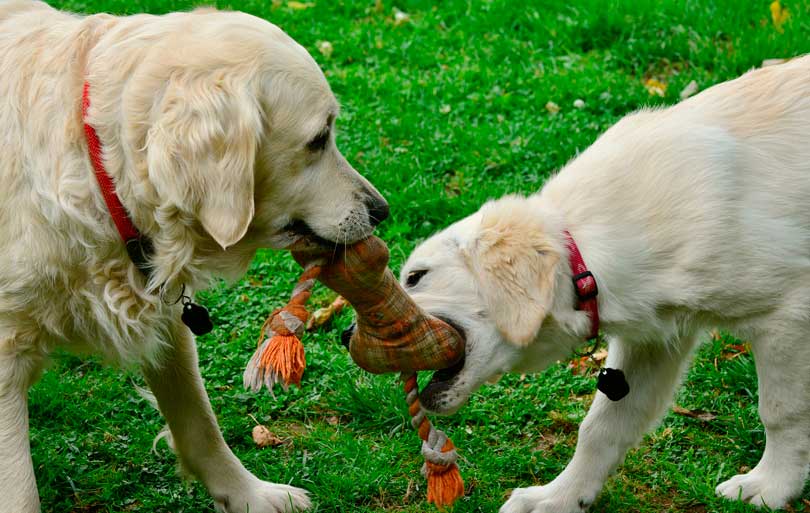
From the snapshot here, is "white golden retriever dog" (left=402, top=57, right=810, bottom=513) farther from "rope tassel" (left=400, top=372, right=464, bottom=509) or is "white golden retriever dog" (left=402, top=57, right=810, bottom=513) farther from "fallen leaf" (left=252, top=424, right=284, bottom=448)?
"fallen leaf" (left=252, top=424, right=284, bottom=448)

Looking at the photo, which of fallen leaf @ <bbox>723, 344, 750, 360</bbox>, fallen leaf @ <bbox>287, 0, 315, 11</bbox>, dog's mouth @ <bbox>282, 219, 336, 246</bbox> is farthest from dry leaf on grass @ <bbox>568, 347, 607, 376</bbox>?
fallen leaf @ <bbox>287, 0, 315, 11</bbox>

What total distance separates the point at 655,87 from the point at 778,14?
103 centimetres

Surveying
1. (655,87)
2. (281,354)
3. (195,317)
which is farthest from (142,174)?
(655,87)

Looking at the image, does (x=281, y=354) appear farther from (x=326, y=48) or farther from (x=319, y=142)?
(x=326, y=48)

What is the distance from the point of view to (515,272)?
3.31 metres

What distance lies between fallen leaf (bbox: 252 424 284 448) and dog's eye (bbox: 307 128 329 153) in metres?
1.54

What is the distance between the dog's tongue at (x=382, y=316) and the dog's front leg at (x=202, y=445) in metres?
0.64

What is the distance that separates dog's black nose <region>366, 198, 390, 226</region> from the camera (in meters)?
3.13

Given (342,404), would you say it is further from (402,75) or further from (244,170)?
(402,75)

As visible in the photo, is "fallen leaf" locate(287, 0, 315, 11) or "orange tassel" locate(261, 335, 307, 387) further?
"fallen leaf" locate(287, 0, 315, 11)

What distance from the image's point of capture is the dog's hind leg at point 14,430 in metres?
2.99

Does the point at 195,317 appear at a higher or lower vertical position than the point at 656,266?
lower

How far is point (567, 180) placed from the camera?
141 inches

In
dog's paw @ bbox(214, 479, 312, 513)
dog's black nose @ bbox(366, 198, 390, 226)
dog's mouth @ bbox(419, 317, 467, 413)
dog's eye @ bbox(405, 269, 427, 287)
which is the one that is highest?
dog's black nose @ bbox(366, 198, 390, 226)
